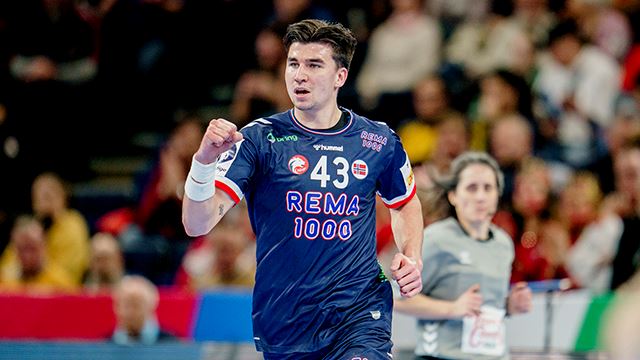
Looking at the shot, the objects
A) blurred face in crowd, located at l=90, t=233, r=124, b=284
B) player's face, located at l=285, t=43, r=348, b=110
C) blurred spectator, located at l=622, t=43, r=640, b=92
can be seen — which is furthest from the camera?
blurred spectator, located at l=622, t=43, r=640, b=92

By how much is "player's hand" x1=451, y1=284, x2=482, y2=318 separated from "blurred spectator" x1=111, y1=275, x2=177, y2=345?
3.51m

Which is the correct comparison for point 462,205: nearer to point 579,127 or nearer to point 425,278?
point 425,278

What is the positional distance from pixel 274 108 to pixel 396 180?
7229 mm

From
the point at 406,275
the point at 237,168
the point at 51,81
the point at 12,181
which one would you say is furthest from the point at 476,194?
the point at 51,81

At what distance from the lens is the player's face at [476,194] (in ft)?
22.2

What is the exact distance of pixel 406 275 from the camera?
198 inches

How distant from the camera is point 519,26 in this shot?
12320 millimetres

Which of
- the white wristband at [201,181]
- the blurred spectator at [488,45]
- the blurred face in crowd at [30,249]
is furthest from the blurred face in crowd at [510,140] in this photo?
the white wristband at [201,181]

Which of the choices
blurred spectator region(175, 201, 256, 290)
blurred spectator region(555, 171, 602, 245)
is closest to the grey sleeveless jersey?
blurred spectator region(555, 171, 602, 245)

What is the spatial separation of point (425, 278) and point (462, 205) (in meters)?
0.53

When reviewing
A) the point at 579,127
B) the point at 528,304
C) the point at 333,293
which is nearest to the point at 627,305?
the point at 333,293

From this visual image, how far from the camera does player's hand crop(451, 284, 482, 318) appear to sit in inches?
251

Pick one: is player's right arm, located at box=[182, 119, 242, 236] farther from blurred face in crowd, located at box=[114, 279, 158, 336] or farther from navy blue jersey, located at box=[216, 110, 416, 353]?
blurred face in crowd, located at box=[114, 279, 158, 336]

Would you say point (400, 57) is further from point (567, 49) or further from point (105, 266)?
point (105, 266)
